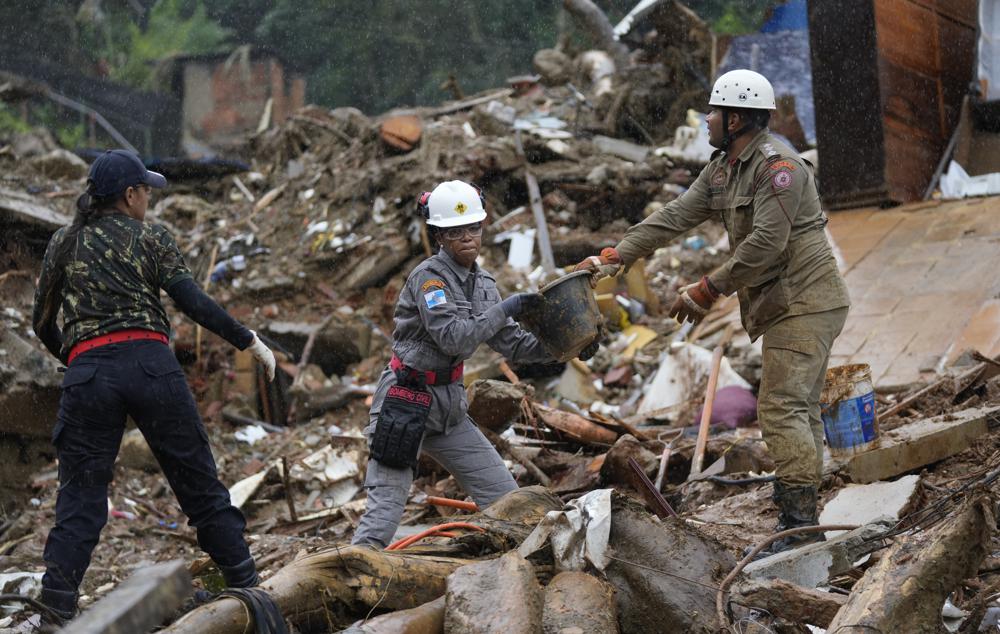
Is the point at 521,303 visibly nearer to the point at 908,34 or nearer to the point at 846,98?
the point at 846,98

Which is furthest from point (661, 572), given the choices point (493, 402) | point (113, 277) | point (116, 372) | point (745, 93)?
point (493, 402)

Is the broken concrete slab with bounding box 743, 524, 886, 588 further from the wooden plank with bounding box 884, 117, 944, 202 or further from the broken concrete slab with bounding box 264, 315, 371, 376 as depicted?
the broken concrete slab with bounding box 264, 315, 371, 376

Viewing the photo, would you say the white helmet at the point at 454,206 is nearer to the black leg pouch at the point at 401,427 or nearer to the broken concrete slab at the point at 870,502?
the black leg pouch at the point at 401,427

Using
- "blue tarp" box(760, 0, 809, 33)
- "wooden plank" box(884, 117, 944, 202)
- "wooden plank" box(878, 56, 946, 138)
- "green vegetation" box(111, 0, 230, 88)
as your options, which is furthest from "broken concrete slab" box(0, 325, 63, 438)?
"green vegetation" box(111, 0, 230, 88)

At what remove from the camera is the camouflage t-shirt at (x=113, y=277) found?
4105mm

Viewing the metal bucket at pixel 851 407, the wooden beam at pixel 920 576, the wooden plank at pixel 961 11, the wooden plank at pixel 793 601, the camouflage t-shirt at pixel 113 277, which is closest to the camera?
the wooden beam at pixel 920 576

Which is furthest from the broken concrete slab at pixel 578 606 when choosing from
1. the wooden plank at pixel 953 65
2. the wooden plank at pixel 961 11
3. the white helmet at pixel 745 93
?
the wooden plank at pixel 961 11

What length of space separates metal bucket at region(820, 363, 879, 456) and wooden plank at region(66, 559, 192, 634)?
12.2 ft

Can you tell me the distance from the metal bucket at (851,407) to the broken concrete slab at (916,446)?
0.24 feet

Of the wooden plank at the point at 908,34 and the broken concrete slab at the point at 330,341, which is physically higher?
the wooden plank at the point at 908,34

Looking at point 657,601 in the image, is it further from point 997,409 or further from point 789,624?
point 997,409

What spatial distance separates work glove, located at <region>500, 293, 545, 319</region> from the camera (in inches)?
164

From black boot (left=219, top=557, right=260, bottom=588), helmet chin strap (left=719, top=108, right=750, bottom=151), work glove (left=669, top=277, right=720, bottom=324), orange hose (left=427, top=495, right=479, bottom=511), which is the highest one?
helmet chin strap (left=719, top=108, right=750, bottom=151)

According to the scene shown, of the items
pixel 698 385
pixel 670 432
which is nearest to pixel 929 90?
pixel 698 385
